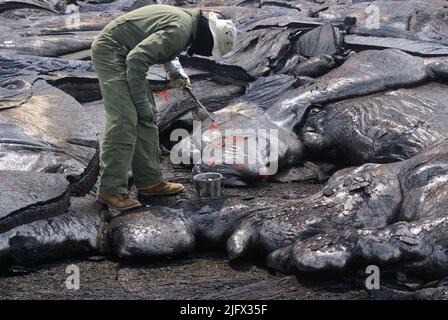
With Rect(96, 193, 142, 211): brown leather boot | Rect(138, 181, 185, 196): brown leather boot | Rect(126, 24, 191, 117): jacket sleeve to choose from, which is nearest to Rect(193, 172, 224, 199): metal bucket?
Rect(138, 181, 185, 196): brown leather boot

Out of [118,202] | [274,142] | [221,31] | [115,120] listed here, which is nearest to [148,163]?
[118,202]

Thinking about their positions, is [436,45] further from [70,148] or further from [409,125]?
[70,148]

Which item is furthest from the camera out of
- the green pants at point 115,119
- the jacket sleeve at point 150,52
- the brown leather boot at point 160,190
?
the brown leather boot at point 160,190

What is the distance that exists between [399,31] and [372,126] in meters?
2.70

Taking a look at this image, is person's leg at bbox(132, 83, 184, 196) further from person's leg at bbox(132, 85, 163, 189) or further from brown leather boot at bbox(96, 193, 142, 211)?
brown leather boot at bbox(96, 193, 142, 211)

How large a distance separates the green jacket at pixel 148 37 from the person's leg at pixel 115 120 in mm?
97

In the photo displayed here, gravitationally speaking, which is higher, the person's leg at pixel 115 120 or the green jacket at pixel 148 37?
the green jacket at pixel 148 37

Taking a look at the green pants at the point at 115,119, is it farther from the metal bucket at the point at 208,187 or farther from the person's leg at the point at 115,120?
the metal bucket at the point at 208,187

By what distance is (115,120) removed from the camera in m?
5.59

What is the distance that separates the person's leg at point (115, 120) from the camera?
5594 millimetres

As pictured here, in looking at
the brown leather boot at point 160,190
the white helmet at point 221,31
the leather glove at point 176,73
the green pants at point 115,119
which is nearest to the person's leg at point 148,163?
the brown leather boot at point 160,190

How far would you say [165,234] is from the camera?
5.17 meters

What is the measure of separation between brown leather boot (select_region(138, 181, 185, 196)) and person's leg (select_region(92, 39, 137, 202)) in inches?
17.3

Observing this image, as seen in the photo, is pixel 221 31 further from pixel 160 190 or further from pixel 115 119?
pixel 160 190
